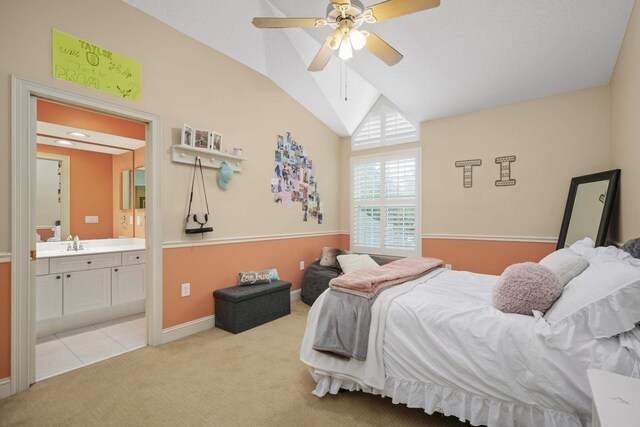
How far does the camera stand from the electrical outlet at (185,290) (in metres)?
3.04

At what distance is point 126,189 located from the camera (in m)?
4.35

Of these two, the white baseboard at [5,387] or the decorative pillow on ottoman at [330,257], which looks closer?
the white baseboard at [5,387]

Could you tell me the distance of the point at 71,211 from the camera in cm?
401

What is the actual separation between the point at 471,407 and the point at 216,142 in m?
3.10

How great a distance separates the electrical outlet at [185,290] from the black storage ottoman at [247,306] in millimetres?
292

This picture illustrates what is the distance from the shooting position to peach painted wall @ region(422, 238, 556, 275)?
3.66 metres

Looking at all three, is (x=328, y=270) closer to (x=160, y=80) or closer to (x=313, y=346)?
(x=313, y=346)

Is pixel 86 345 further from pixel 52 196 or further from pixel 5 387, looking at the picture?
pixel 52 196

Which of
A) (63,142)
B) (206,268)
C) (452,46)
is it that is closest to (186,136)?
(206,268)

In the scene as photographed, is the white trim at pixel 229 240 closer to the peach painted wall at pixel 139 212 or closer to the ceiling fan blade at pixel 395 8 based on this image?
the peach painted wall at pixel 139 212

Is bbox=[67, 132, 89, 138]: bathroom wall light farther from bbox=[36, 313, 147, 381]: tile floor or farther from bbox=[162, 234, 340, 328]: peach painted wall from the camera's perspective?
bbox=[36, 313, 147, 381]: tile floor

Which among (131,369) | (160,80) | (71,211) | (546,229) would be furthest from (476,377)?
(71,211)

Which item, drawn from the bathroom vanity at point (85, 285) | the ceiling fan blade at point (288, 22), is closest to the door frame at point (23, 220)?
the bathroom vanity at point (85, 285)

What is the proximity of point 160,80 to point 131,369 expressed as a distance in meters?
2.54
